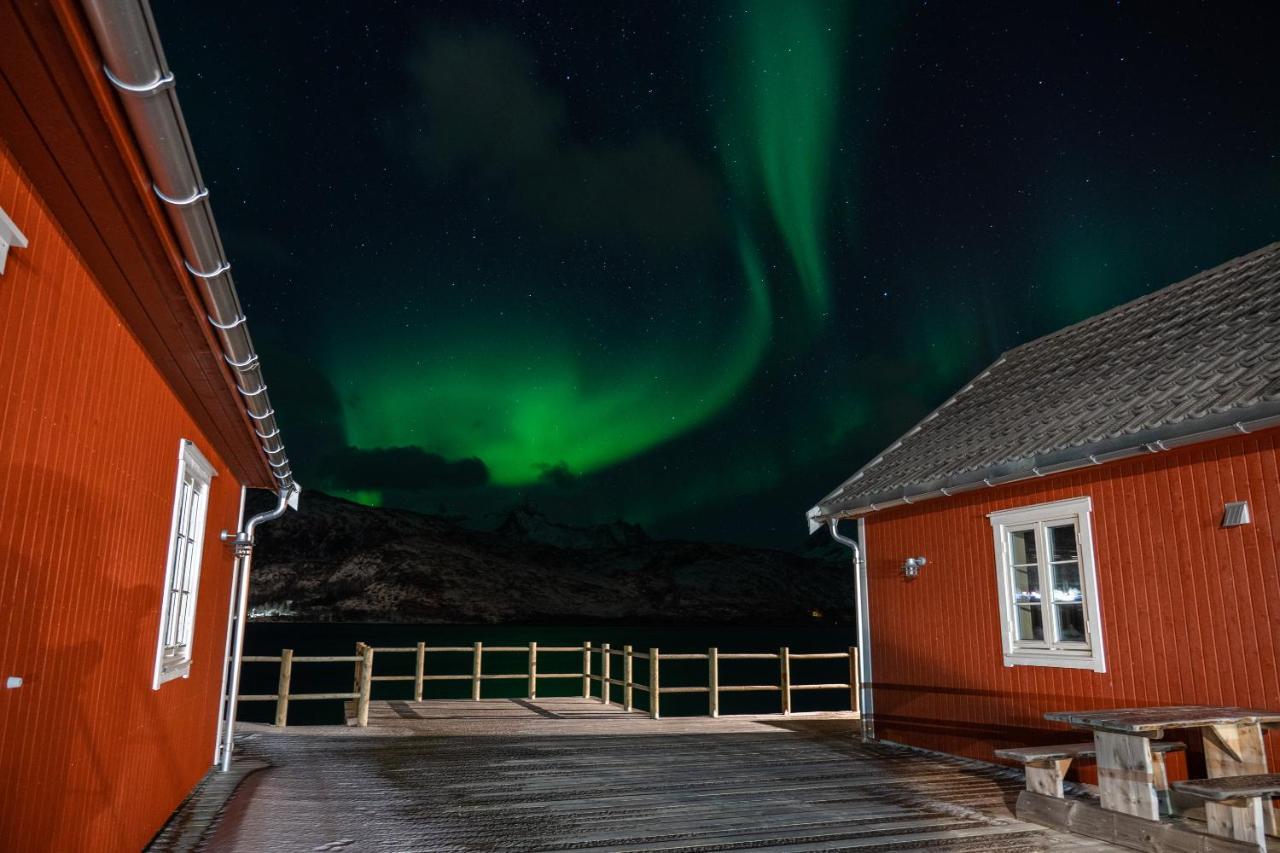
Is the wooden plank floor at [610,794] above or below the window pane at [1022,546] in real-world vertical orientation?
below

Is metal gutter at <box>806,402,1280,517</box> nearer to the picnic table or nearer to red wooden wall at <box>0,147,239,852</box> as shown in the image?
the picnic table

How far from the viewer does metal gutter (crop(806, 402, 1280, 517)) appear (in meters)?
6.04

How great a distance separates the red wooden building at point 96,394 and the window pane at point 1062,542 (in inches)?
263

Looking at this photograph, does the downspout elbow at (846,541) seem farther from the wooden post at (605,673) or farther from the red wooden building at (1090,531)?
the wooden post at (605,673)

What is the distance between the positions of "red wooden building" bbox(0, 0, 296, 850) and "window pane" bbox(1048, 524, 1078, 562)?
263 inches

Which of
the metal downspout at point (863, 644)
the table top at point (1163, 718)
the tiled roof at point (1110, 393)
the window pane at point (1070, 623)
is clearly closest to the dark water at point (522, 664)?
the metal downspout at point (863, 644)

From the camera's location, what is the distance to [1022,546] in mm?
8453

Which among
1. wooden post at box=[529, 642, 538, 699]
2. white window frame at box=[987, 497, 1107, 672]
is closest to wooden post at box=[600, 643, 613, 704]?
wooden post at box=[529, 642, 538, 699]

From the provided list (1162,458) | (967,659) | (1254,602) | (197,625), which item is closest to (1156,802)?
(1254,602)

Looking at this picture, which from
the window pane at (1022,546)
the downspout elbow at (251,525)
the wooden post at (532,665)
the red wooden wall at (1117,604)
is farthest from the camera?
the wooden post at (532,665)

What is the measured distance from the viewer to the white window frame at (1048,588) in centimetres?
751

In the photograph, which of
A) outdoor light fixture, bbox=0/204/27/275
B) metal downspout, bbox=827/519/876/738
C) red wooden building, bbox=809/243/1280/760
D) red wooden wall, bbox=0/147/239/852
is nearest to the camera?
outdoor light fixture, bbox=0/204/27/275

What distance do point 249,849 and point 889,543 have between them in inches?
282

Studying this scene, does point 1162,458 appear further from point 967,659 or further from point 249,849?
point 249,849
